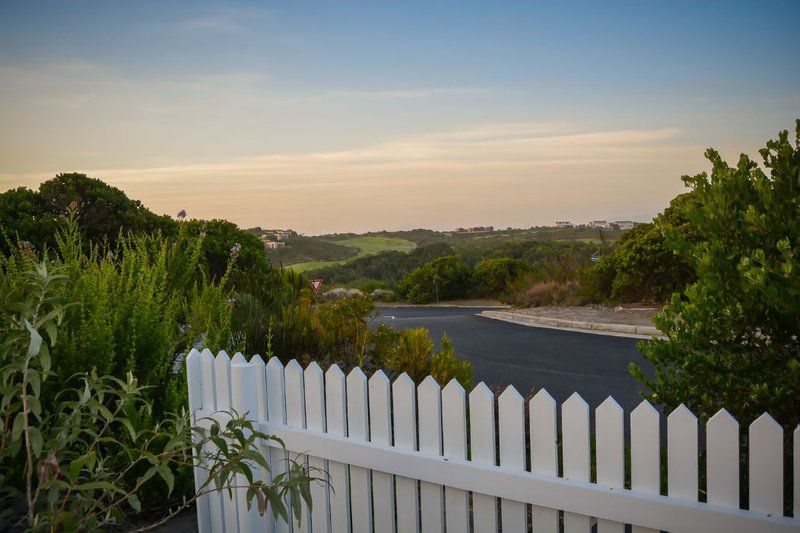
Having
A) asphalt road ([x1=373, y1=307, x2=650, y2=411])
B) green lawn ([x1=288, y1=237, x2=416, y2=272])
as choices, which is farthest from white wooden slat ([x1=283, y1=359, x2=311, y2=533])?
green lawn ([x1=288, y1=237, x2=416, y2=272])

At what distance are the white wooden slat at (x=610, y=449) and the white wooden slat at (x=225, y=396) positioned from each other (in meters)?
2.19

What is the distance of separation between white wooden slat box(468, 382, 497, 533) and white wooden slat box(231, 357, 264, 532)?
1.35 metres

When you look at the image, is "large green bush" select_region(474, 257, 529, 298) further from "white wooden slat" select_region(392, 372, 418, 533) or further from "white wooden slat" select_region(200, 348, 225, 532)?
"white wooden slat" select_region(392, 372, 418, 533)

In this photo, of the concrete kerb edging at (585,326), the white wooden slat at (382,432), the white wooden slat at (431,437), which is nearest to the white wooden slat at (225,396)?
the white wooden slat at (382,432)

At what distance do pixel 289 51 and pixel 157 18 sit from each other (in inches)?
126

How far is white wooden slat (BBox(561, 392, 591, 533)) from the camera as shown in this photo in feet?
9.65

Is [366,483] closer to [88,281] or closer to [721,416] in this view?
[721,416]

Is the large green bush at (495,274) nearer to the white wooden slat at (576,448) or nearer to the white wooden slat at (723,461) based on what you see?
the white wooden slat at (576,448)

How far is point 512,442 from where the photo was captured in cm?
309

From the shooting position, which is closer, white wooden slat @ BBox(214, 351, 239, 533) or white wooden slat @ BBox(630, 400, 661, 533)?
white wooden slat @ BBox(630, 400, 661, 533)

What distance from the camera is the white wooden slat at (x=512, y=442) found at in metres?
3.05

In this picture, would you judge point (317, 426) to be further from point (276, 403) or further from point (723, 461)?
point (723, 461)

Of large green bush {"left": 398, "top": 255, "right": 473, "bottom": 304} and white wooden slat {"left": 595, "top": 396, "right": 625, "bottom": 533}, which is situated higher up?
white wooden slat {"left": 595, "top": 396, "right": 625, "bottom": 533}

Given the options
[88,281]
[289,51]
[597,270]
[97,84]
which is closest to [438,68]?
[289,51]
